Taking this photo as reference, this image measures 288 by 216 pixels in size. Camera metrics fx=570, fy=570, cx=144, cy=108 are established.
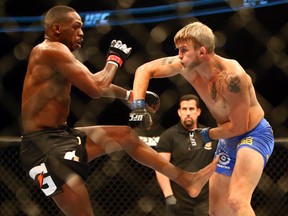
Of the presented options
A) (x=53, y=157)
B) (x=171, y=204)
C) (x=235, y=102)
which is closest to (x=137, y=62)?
(x=171, y=204)

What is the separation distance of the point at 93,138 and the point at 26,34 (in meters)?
1.76

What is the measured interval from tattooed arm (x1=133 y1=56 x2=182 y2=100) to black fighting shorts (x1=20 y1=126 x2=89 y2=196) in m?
0.31

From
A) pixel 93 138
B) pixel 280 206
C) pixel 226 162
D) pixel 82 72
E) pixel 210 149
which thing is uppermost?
pixel 82 72

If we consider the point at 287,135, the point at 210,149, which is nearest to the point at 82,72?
the point at 210,149

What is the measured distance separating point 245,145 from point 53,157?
75 cm

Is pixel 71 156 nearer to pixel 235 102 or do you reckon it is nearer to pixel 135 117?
pixel 135 117

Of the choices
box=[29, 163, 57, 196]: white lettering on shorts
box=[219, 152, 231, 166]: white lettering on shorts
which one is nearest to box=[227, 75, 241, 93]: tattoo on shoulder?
box=[219, 152, 231, 166]: white lettering on shorts

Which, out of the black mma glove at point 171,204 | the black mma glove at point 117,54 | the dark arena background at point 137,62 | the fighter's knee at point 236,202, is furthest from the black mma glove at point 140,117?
the dark arena background at point 137,62

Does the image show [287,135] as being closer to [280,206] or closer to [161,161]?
[280,206]

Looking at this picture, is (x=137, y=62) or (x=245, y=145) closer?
(x=245, y=145)

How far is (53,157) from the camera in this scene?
2.06 meters

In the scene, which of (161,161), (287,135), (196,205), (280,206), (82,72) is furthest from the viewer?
(287,135)

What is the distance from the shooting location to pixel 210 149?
327 centimetres

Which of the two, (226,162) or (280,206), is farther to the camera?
(280,206)
